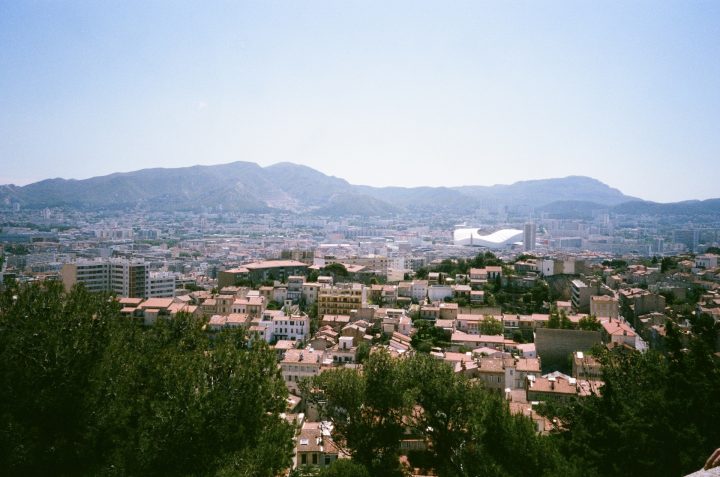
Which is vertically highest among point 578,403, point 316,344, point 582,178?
point 582,178

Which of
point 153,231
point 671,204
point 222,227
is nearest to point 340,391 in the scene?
point 153,231

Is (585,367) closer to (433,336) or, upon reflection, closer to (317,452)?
(433,336)

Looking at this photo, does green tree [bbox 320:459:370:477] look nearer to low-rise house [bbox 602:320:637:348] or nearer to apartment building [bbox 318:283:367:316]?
low-rise house [bbox 602:320:637:348]

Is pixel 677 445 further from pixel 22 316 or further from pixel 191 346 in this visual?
pixel 22 316

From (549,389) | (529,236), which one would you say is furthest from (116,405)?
(529,236)

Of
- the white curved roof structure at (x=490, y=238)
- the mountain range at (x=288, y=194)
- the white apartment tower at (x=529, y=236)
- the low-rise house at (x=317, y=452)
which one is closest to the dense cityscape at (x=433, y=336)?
the low-rise house at (x=317, y=452)

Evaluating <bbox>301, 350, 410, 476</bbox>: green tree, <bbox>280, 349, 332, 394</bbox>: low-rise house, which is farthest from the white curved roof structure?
<bbox>301, 350, 410, 476</bbox>: green tree

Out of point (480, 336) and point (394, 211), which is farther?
point (394, 211)
